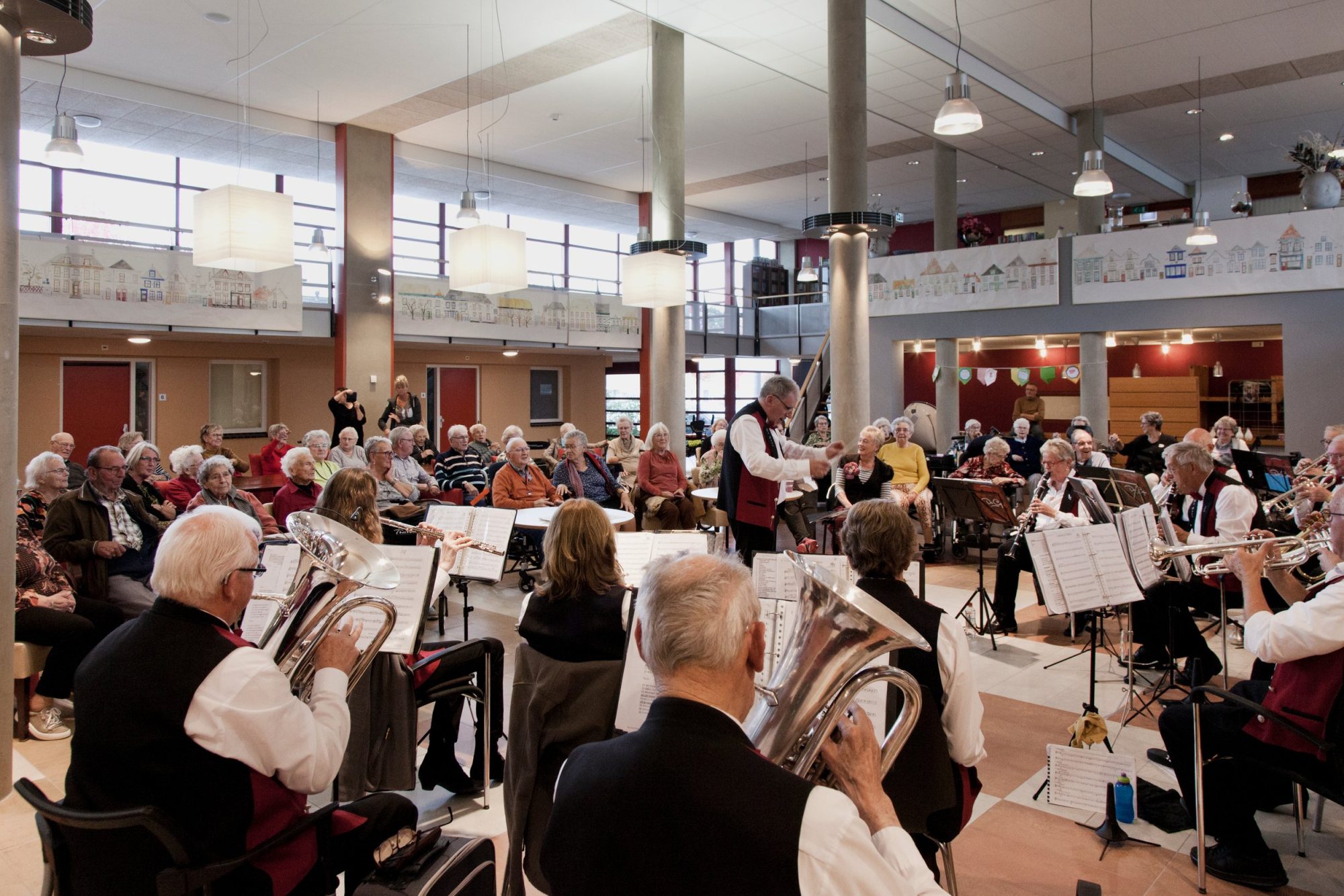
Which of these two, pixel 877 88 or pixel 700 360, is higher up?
pixel 877 88

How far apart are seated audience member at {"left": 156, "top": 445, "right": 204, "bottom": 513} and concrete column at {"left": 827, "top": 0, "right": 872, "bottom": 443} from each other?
5.38 meters

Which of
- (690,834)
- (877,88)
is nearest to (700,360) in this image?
(877,88)

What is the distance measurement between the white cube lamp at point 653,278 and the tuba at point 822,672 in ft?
18.3

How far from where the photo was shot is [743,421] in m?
5.18

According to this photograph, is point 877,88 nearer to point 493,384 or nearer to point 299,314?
point 299,314

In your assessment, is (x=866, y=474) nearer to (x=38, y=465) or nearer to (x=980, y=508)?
(x=980, y=508)

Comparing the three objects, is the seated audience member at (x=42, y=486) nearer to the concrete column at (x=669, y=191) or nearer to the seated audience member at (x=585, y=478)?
the seated audience member at (x=585, y=478)

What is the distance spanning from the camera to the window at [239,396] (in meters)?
13.3

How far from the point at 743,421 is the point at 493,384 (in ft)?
41.3

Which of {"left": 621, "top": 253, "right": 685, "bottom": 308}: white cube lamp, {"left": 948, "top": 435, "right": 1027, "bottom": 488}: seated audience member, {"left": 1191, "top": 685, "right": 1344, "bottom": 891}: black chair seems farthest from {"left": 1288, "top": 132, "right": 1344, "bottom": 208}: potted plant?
{"left": 1191, "top": 685, "right": 1344, "bottom": 891}: black chair

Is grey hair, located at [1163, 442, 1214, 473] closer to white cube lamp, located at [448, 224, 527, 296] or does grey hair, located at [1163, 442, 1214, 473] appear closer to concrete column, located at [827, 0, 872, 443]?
concrete column, located at [827, 0, 872, 443]

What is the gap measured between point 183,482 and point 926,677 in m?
5.37

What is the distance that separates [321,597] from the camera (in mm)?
2236

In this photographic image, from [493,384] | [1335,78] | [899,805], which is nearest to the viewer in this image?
[899,805]
